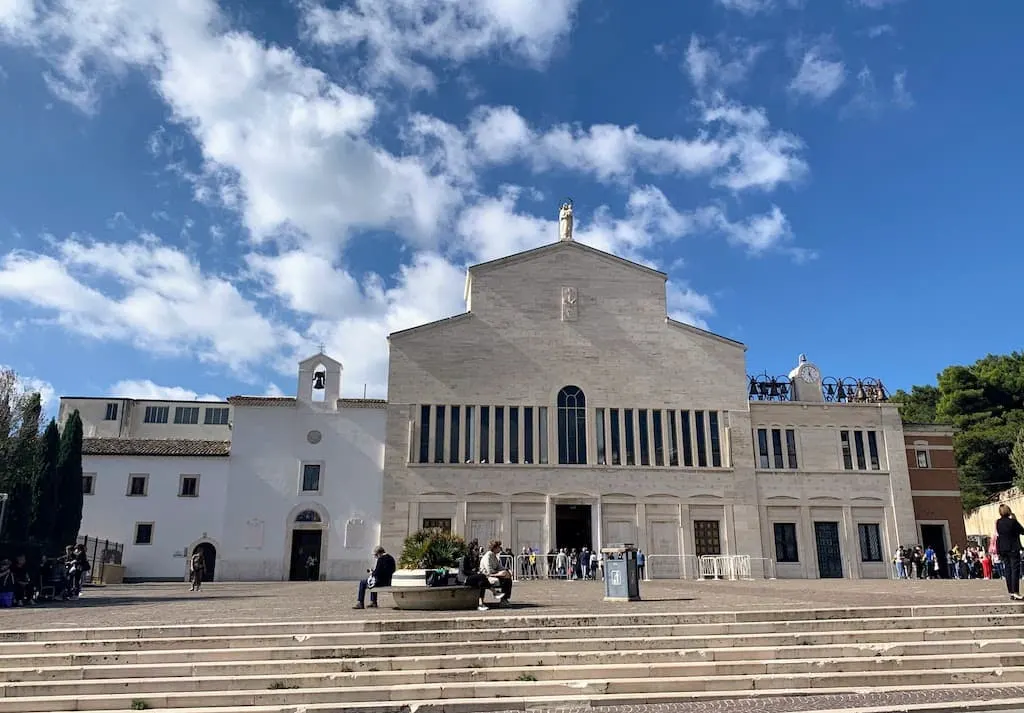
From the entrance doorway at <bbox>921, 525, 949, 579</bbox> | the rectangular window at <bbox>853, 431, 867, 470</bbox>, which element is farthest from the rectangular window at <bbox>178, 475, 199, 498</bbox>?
the entrance doorway at <bbox>921, 525, 949, 579</bbox>

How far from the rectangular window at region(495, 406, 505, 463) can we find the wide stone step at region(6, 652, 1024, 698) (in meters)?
26.4

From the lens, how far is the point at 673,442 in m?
38.5

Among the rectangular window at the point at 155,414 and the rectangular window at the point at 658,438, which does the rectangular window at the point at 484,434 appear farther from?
the rectangular window at the point at 155,414

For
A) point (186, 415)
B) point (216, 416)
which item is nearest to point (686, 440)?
point (216, 416)

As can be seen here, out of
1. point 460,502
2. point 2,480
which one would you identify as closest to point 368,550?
point 460,502

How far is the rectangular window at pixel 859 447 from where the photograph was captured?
3988 cm

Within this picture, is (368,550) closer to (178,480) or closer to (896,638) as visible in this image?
(178,480)

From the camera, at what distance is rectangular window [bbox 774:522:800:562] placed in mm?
38062

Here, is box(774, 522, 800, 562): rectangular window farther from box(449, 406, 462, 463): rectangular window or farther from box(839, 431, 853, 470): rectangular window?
box(449, 406, 462, 463): rectangular window

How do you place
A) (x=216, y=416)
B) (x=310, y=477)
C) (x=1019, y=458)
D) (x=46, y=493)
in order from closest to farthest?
(x=46, y=493) < (x=310, y=477) < (x=1019, y=458) < (x=216, y=416)

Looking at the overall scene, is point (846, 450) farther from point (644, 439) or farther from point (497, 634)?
point (497, 634)

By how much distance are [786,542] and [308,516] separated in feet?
77.8

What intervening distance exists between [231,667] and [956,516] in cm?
4067

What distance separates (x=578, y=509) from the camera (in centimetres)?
3747
